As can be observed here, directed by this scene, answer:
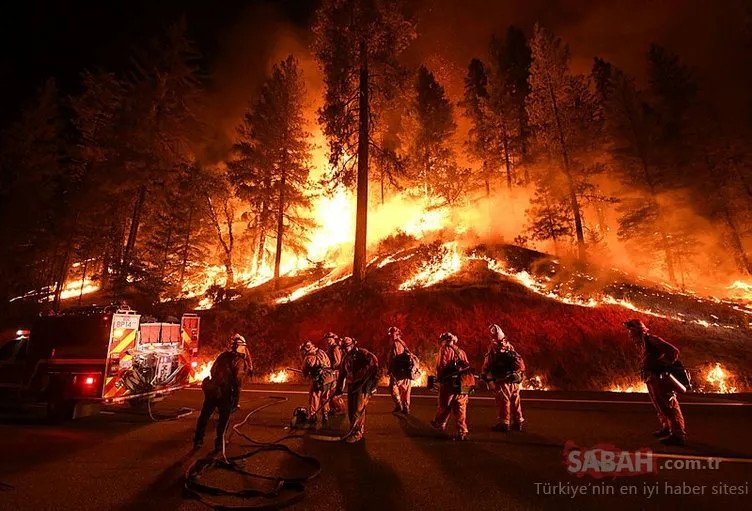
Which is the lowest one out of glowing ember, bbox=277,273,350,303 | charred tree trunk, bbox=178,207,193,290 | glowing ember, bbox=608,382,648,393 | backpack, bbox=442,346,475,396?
glowing ember, bbox=608,382,648,393

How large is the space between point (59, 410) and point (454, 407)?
346 inches

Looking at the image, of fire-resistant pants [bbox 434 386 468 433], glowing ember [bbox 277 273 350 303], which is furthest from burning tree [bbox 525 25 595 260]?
fire-resistant pants [bbox 434 386 468 433]

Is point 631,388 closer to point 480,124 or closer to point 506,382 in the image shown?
point 506,382

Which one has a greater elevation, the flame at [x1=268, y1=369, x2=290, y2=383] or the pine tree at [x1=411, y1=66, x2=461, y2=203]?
the pine tree at [x1=411, y1=66, x2=461, y2=203]

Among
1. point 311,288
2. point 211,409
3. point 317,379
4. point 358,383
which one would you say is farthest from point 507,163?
point 211,409

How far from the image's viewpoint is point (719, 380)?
12.4 metres

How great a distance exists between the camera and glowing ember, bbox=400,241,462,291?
63.0 feet

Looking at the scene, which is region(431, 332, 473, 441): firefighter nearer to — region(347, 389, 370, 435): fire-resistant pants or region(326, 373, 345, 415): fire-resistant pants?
region(347, 389, 370, 435): fire-resistant pants

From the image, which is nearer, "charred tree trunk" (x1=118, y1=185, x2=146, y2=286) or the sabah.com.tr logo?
the sabah.com.tr logo

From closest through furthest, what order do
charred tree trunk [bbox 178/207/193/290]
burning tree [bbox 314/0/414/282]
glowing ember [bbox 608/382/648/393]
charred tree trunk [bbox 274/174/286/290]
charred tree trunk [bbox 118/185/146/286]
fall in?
glowing ember [bbox 608/382/648/393], burning tree [bbox 314/0/414/282], charred tree trunk [bbox 274/174/286/290], charred tree trunk [bbox 118/185/146/286], charred tree trunk [bbox 178/207/193/290]

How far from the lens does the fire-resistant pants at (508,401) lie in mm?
7473

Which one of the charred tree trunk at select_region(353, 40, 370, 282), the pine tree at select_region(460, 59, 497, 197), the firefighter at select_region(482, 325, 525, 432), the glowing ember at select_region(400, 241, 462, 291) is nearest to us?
the firefighter at select_region(482, 325, 525, 432)

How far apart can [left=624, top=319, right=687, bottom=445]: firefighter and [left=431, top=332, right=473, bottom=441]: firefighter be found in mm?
3176

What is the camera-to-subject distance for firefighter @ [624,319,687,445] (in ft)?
21.2
